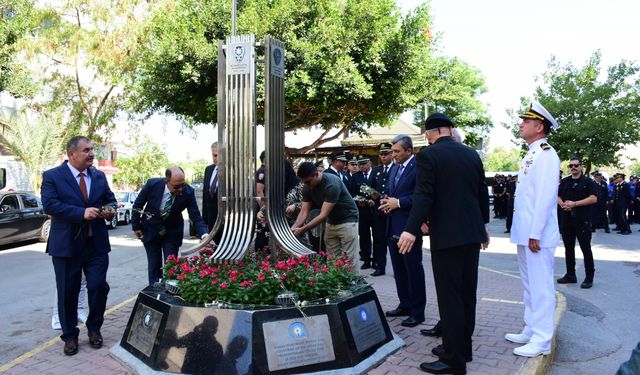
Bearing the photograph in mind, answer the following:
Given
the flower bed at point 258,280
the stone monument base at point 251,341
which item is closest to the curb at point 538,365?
the stone monument base at point 251,341

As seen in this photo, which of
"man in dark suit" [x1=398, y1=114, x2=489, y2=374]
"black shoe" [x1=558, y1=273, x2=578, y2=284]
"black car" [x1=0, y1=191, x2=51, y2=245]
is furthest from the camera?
"black car" [x1=0, y1=191, x2=51, y2=245]

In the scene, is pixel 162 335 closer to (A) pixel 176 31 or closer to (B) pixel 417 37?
(A) pixel 176 31

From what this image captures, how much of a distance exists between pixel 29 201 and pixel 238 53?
40.5ft

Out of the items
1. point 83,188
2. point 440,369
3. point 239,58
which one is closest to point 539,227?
point 440,369

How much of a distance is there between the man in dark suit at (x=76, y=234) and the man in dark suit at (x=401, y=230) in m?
3.02

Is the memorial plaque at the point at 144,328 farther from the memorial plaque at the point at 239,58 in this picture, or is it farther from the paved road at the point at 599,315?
the paved road at the point at 599,315

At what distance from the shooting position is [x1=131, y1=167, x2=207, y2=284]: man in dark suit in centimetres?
612

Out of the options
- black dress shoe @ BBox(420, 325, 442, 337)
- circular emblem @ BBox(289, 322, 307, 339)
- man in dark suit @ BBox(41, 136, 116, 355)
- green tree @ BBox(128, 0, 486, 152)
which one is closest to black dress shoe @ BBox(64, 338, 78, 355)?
man in dark suit @ BBox(41, 136, 116, 355)

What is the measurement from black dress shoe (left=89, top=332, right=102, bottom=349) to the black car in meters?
9.62

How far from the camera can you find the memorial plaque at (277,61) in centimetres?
551

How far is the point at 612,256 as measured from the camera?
1191 cm

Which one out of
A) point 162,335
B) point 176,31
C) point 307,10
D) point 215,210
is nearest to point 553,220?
point 162,335

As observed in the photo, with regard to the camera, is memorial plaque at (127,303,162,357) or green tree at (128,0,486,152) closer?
memorial plaque at (127,303,162,357)

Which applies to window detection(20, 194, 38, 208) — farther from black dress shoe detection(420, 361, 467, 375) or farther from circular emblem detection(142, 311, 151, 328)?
black dress shoe detection(420, 361, 467, 375)
